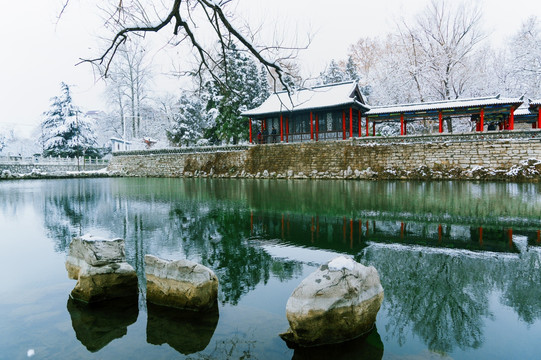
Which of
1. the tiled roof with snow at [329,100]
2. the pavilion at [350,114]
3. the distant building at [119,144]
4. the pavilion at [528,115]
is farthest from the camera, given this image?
the distant building at [119,144]

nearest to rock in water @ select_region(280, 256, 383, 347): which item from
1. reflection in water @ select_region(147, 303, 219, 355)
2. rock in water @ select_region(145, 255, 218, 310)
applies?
reflection in water @ select_region(147, 303, 219, 355)

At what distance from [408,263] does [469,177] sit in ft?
54.2

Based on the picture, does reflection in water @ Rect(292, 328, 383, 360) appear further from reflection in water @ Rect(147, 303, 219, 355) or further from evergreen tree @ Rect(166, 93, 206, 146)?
evergreen tree @ Rect(166, 93, 206, 146)

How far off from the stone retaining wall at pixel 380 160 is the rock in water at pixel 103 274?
19.3 m

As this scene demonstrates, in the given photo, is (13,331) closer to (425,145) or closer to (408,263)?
(408,263)

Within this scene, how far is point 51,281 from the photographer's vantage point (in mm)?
5238

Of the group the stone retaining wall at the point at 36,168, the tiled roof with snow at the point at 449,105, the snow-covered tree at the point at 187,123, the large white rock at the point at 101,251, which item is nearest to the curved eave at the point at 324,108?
the tiled roof with snow at the point at 449,105

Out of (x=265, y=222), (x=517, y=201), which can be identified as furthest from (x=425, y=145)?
(x=265, y=222)

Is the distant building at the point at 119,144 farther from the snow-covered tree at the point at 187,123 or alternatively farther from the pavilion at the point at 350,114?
the pavilion at the point at 350,114

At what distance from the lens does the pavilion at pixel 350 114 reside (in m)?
21.8

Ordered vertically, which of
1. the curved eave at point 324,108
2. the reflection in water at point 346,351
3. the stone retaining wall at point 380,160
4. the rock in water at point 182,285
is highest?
the curved eave at point 324,108

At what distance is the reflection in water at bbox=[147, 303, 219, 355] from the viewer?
11.1 feet

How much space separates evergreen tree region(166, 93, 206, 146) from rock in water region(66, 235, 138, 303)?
30831 mm

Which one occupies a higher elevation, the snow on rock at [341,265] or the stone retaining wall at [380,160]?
the stone retaining wall at [380,160]
